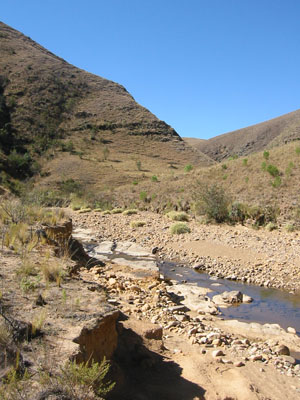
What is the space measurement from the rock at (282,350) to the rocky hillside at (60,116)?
119 ft

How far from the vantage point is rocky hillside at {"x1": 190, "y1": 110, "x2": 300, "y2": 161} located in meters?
76.5

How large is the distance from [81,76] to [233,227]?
5611 cm

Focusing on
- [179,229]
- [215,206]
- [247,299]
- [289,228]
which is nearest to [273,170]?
[215,206]

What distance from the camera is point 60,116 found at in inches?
2039

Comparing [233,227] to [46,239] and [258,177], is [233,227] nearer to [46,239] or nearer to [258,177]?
[258,177]

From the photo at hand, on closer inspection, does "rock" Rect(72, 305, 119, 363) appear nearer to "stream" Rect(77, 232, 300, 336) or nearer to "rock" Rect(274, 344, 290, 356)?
"rock" Rect(274, 344, 290, 356)

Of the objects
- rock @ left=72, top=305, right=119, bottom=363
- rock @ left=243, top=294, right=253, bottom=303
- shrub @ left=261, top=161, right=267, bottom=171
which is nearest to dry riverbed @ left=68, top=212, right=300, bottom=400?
rock @ left=72, top=305, right=119, bottom=363

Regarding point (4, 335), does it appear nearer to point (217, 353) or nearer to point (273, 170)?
point (217, 353)

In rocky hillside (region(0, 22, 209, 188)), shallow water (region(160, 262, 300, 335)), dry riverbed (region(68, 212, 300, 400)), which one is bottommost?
shallow water (region(160, 262, 300, 335))

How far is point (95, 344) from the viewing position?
330cm

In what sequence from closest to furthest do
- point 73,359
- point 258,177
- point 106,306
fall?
point 73,359 < point 106,306 < point 258,177

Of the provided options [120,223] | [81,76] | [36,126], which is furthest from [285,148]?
[81,76]

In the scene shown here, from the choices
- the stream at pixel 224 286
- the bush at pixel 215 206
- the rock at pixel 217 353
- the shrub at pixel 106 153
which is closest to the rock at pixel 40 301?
the rock at pixel 217 353

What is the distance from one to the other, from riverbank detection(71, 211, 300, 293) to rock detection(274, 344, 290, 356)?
3.47 m
